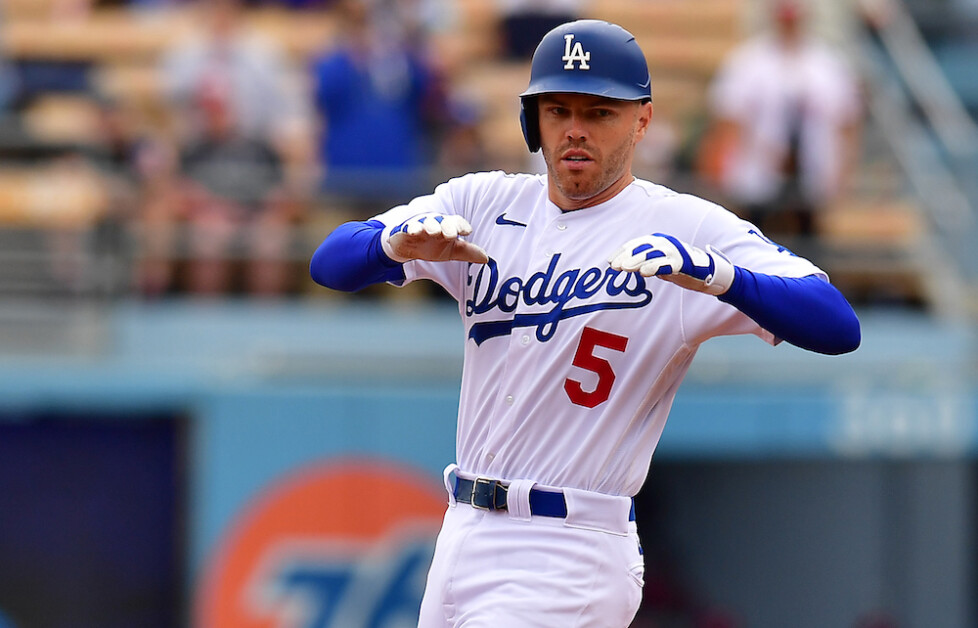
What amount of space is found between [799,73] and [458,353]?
7.73 feet

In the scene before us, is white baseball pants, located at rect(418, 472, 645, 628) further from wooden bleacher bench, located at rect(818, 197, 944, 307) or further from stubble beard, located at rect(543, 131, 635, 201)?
wooden bleacher bench, located at rect(818, 197, 944, 307)

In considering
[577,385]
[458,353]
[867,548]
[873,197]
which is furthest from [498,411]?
[867,548]

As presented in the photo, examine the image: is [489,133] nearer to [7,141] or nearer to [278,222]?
[278,222]

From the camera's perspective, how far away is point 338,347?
26.3 feet

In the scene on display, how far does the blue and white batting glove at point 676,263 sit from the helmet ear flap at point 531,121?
56cm

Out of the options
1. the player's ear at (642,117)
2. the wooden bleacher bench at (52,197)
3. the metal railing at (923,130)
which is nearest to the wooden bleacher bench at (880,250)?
the metal railing at (923,130)

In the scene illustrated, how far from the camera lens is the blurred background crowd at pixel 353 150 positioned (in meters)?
7.85

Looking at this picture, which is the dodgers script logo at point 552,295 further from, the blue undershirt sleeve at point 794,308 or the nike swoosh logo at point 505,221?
the blue undershirt sleeve at point 794,308

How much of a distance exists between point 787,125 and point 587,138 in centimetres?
497

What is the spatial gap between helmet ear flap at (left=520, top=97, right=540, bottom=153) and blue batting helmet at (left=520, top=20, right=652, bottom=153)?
5 cm

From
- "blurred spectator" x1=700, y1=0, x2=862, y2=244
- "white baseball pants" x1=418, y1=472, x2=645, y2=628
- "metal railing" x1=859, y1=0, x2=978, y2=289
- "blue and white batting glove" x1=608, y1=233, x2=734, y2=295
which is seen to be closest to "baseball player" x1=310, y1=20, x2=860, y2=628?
"white baseball pants" x1=418, y1=472, x2=645, y2=628

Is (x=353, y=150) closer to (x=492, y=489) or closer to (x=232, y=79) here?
(x=232, y=79)

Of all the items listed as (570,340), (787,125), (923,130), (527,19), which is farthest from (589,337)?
(923,130)

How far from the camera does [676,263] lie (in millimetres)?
3146
